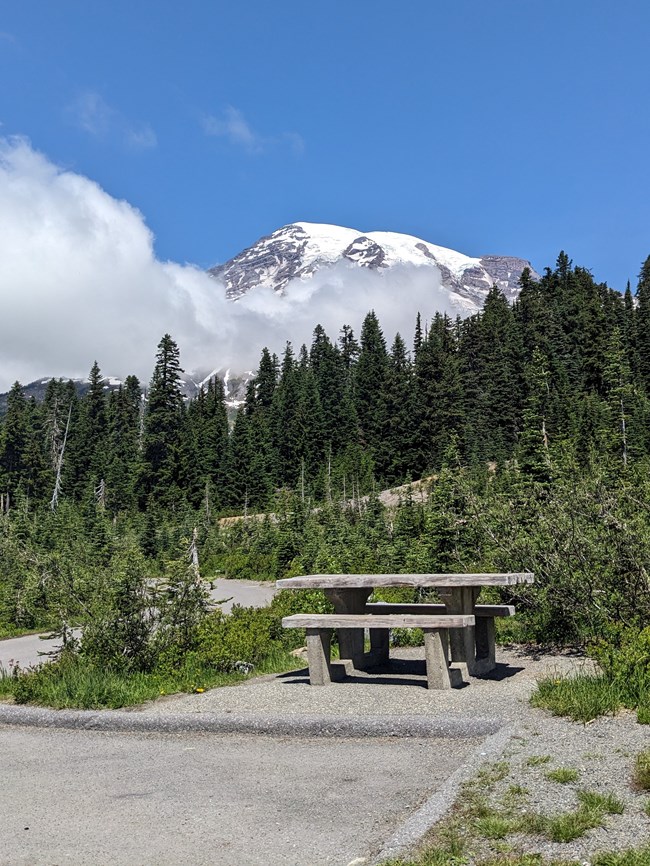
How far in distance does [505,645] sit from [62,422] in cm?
8702

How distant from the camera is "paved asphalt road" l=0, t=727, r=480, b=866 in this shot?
4.36 metres

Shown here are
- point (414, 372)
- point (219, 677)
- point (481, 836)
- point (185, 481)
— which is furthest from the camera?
point (414, 372)

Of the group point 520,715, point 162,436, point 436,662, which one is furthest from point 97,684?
point 162,436

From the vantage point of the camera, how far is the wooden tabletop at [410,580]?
8281 mm

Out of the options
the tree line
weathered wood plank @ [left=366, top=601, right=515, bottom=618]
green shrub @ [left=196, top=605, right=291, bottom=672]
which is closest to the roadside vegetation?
weathered wood plank @ [left=366, top=601, right=515, bottom=618]

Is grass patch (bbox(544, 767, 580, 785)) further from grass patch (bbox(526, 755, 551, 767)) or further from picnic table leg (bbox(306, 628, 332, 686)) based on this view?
picnic table leg (bbox(306, 628, 332, 686))

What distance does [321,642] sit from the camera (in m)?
8.87

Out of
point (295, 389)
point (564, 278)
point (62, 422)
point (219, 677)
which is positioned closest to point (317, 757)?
point (219, 677)

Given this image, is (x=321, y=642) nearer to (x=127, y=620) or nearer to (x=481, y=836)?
(x=127, y=620)

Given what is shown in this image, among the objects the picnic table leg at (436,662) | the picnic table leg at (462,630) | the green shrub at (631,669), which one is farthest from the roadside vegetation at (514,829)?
A: the picnic table leg at (462,630)

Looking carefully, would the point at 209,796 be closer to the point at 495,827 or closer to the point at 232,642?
the point at 495,827

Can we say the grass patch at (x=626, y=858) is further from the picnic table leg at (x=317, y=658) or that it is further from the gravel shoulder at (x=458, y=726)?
the picnic table leg at (x=317, y=658)

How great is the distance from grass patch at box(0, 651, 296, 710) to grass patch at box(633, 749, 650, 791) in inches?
205

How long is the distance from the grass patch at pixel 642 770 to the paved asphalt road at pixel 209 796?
1.28 m
